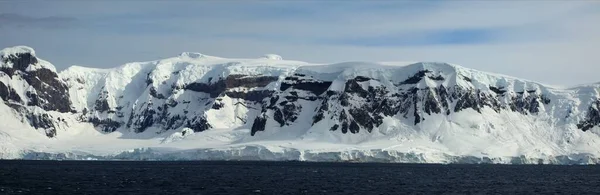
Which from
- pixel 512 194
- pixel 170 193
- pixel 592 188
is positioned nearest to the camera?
pixel 170 193

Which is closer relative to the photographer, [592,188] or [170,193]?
[170,193]

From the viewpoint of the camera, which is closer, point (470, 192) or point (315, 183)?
point (470, 192)

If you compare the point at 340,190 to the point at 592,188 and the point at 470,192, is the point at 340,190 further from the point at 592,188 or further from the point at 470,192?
the point at 592,188

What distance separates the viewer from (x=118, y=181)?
187 metres

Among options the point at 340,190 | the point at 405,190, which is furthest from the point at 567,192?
the point at 340,190

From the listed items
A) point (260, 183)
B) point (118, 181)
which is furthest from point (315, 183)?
point (118, 181)

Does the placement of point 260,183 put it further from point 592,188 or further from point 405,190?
point 592,188

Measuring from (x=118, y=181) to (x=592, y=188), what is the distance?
86896 mm

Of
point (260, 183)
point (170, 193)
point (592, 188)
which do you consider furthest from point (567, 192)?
point (170, 193)

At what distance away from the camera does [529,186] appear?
188 metres

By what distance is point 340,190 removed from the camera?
552ft

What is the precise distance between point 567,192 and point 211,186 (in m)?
61.0

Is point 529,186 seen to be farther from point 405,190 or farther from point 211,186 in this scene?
point 211,186

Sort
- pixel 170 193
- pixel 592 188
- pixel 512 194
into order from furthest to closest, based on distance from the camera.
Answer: pixel 592 188
pixel 512 194
pixel 170 193
